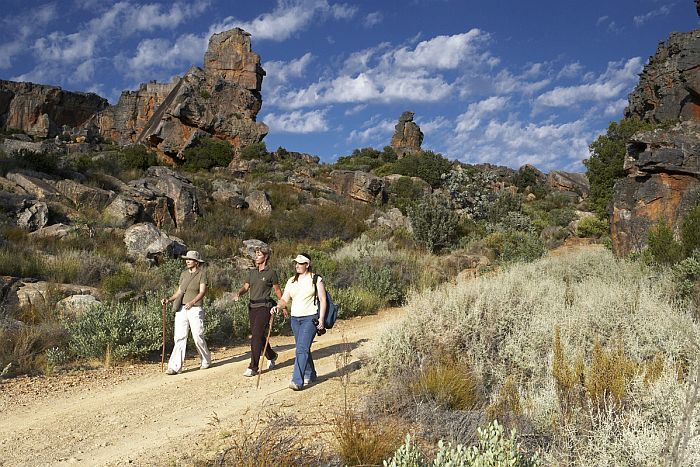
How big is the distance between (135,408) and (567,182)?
4122 centimetres

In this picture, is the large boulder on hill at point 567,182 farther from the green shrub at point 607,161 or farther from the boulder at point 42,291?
the boulder at point 42,291

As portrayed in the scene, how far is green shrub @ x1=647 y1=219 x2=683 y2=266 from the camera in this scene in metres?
8.95

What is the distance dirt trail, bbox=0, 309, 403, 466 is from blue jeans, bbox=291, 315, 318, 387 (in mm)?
174

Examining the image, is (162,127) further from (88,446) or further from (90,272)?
(88,446)

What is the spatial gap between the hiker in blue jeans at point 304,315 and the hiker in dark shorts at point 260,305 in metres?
0.56

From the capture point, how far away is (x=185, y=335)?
672cm

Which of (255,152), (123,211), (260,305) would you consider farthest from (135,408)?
(255,152)

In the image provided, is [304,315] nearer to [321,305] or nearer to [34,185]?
[321,305]

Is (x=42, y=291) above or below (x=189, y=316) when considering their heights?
above

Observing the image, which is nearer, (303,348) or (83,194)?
(303,348)

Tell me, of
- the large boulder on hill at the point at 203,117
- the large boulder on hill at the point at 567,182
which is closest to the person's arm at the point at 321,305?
the large boulder on hill at the point at 203,117

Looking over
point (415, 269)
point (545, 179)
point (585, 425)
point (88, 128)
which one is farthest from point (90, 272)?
point (88, 128)

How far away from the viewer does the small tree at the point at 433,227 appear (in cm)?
1816

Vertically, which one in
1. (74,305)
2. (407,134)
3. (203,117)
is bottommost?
(74,305)
